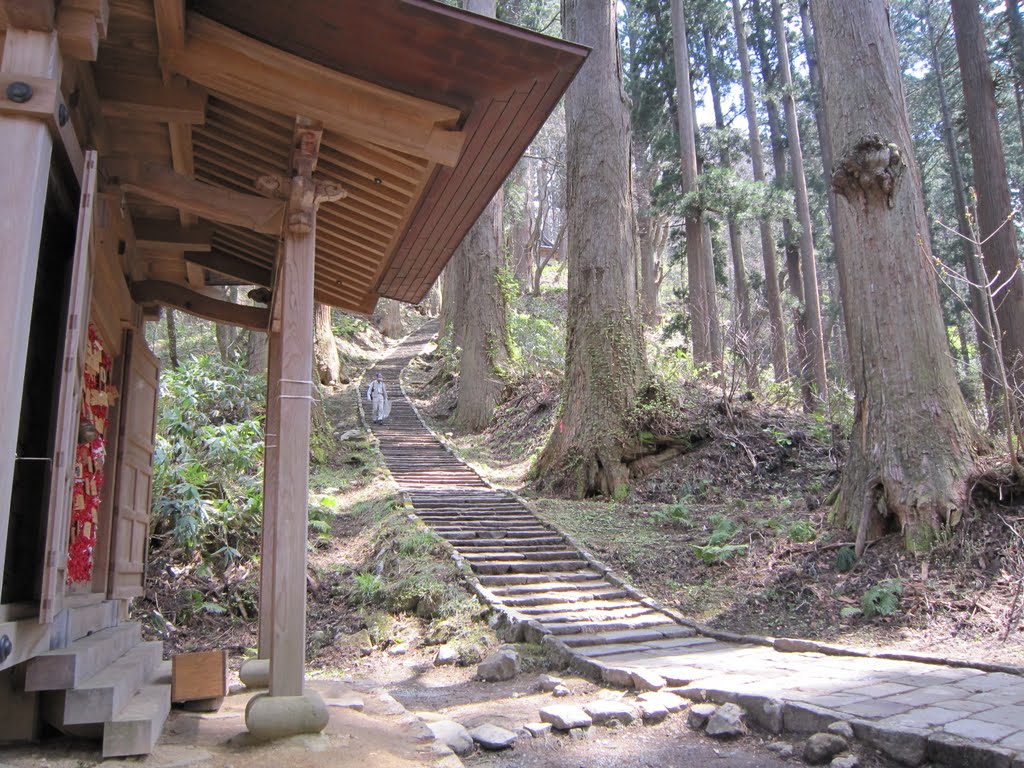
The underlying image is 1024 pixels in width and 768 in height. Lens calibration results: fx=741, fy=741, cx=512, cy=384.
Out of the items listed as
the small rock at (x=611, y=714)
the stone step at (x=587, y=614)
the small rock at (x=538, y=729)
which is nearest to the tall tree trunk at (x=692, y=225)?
the stone step at (x=587, y=614)

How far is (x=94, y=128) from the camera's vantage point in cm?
424

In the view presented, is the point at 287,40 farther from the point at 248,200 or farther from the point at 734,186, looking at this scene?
the point at 734,186

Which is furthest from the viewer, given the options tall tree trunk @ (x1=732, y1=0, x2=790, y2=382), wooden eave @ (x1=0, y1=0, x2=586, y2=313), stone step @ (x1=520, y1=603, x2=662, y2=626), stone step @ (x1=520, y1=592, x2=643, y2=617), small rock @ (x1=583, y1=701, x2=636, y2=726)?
tall tree trunk @ (x1=732, y1=0, x2=790, y2=382)

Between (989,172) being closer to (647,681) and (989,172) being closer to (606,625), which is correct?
(606,625)

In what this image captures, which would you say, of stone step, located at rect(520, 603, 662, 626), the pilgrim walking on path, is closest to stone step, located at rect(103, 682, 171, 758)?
stone step, located at rect(520, 603, 662, 626)

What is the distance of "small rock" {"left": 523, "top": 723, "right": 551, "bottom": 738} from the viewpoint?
184 inches

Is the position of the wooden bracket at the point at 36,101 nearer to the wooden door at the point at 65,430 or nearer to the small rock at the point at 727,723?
the wooden door at the point at 65,430

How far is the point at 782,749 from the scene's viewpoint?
13.9 ft

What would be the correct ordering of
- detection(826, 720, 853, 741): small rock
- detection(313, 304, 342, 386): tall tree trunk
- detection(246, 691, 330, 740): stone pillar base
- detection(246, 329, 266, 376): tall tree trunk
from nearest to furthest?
detection(246, 691, 330, 740): stone pillar base → detection(826, 720, 853, 741): small rock → detection(246, 329, 266, 376): tall tree trunk → detection(313, 304, 342, 386): tall tree trunk

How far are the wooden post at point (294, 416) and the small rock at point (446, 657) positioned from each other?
3359 millimetres

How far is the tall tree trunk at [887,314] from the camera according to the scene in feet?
23.7

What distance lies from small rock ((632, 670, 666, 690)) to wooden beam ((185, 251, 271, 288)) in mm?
4411

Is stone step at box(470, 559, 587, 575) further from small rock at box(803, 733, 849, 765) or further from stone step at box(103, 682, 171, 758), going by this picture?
stone step at box(103, 682, 171, 758)

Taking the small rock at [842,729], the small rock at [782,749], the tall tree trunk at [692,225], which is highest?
the tall tree trunk at [692,225]
